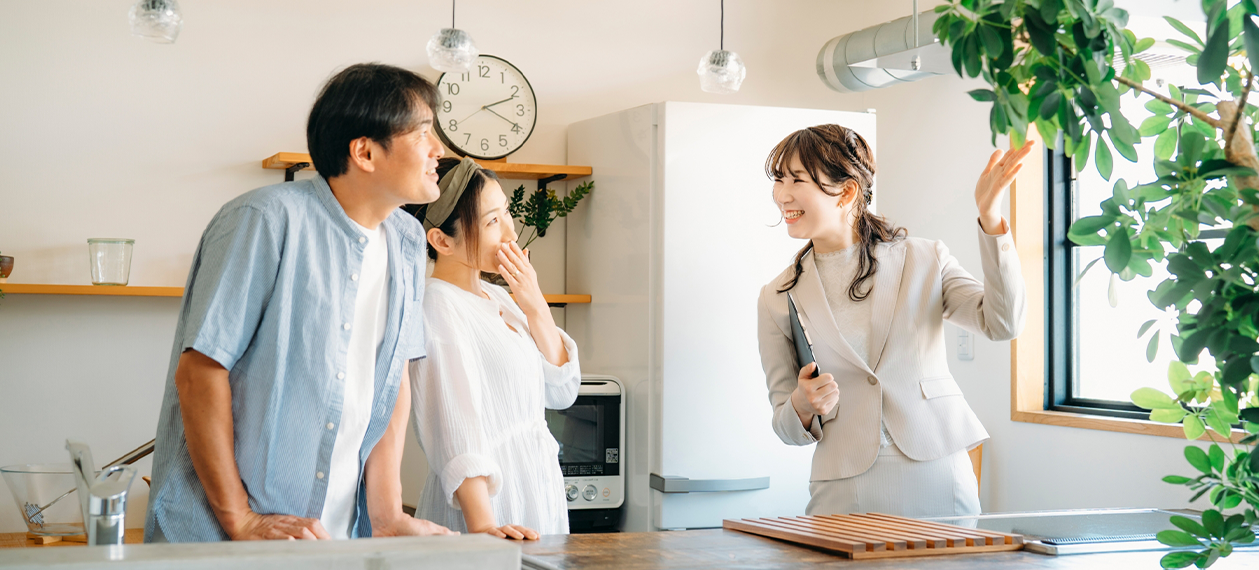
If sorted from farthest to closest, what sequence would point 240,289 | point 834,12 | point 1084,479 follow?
1. point 834,12
2. point 1084,479
3. point 240,289

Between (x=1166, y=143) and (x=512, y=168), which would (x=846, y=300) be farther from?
(x=512, y=168)

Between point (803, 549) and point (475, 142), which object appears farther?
point (475, 142)

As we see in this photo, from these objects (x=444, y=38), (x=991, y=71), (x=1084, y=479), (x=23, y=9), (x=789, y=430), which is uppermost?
(x=23, y=9)

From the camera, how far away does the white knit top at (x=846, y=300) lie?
6.08 feet

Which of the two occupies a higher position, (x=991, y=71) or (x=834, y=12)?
(x=834, y=12)

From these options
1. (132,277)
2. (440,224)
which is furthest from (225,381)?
(132,277)

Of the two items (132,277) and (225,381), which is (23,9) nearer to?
(132,277)

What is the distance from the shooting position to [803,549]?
1294mm

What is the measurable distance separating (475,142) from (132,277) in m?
1.09

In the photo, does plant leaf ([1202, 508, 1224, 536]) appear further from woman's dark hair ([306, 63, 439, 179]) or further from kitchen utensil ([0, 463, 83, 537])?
kitchen utensil ([0, 463, 83, 537])

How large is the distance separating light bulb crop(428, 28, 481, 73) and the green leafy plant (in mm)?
678

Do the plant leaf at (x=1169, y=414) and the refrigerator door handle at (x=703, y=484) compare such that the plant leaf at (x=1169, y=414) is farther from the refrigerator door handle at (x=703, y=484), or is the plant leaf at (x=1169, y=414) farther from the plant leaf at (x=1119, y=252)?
the refrigerator door handle at (x=703, y=484)

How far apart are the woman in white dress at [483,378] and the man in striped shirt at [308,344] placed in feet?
0.49

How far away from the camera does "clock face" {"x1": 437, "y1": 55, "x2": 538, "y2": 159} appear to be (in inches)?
123
